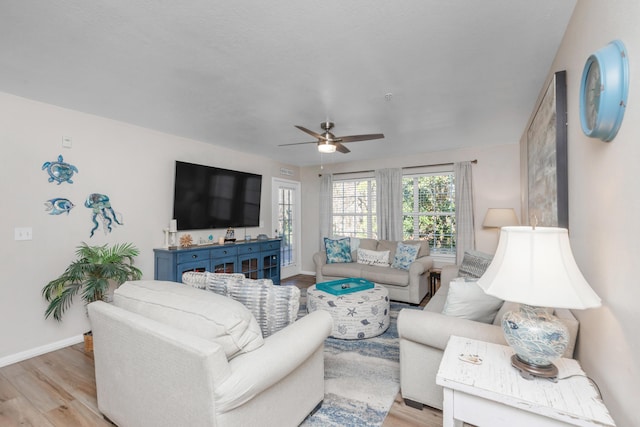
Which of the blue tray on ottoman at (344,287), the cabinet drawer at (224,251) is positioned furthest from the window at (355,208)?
the cabinet drawer at (224,251)

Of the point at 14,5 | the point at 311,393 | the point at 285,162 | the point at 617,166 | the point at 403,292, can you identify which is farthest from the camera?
the point at 285,162

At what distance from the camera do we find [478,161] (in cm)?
485

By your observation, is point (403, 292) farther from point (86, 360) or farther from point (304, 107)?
point (86, 360)

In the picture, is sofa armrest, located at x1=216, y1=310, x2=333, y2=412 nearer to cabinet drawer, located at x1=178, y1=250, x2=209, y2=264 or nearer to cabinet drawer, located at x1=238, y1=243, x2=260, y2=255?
cabinet drawer, located at x1=178, y1=250, x2=209, y2=264

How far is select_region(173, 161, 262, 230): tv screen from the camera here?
4.04m

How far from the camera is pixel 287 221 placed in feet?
20.5

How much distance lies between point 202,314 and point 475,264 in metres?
2.78

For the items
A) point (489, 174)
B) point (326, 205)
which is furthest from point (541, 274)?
point (326, 205)

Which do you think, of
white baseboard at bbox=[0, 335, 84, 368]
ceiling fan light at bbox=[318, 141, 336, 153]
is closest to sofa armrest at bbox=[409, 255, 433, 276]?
ceiling fan light at bbox=[318, 141, 336, 153]

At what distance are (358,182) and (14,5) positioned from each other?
5128 millimetres

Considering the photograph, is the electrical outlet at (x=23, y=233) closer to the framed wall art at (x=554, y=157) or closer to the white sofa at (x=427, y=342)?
the white sofa at (x=427, y=342)

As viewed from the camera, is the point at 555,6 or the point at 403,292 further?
the point at 403,292

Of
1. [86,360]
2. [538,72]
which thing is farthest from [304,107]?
[86,360]

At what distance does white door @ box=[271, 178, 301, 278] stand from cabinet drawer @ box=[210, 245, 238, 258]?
1.51m
